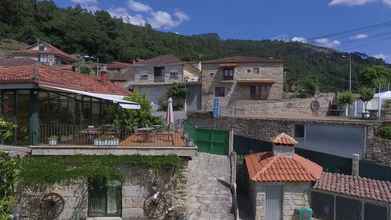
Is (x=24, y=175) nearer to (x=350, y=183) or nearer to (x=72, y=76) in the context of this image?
(x=72, y=76)

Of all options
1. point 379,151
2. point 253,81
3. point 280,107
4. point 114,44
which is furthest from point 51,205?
point 114,44

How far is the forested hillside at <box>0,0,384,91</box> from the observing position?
99.6 metres

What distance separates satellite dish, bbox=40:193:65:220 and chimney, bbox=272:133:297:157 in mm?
10968

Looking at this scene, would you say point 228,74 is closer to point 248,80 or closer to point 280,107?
point 248,80

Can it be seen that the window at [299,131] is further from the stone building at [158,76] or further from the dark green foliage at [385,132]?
the stone building at [158,76]

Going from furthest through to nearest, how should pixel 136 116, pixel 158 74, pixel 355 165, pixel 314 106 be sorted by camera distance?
pixel 158 74, pixel 314 106, pixel 136 116, pixel 355 165

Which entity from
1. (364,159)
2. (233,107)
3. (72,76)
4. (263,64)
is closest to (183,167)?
(72,76)

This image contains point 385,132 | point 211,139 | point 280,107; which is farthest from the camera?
point 280,107

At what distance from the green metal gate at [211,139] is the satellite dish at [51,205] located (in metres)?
10.3

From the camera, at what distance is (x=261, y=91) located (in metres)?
54.4

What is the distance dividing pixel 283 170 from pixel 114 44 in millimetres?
93575

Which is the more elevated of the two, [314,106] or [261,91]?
[261,91]

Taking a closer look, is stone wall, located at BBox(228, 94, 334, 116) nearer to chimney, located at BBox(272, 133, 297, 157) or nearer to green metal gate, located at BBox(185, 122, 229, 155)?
green metal gate, located at BBox(185, 122, 229, 155)

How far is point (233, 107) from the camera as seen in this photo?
45.3 m
